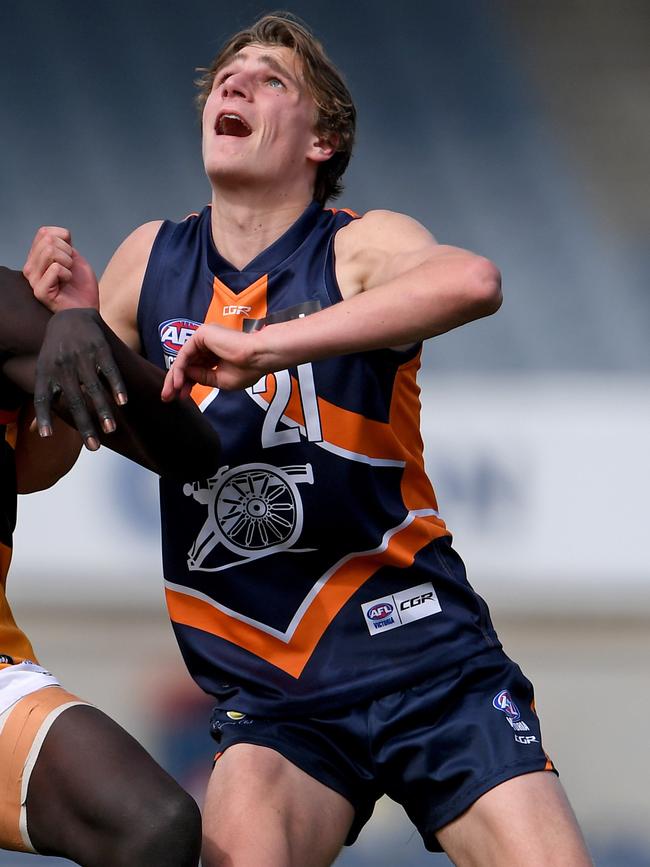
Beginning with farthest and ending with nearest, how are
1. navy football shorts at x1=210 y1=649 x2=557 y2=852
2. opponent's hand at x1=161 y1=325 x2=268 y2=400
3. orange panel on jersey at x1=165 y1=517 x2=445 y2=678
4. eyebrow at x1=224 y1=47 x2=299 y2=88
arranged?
eyebrow at x1=224 y1=47 x2=299 y2=88 < orange panel on jersey at x1=165 y1=517 x2=445 y2=678 < navy football shorts at x1=210 y1=649 x2=557 y2=852 < opponent's hand at x1=161 y1=325 x2=268 y2=400

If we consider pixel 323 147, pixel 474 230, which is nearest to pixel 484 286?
pixel 323 147

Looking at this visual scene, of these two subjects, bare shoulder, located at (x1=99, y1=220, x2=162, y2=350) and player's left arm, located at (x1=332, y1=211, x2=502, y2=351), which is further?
bare shoulder, located at (x1=99, y1=220, x2=162, y2=350)

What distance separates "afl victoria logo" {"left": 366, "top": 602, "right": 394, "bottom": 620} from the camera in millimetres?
2627

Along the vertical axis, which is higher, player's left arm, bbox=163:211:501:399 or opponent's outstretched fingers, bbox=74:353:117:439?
player's left arm, bbox=163:211:501:399

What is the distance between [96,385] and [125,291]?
69 centimetres

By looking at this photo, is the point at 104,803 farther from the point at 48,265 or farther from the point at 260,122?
the point at 260,122

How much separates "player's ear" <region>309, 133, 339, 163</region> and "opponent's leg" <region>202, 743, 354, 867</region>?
1286mm

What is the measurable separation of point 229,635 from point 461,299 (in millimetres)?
876

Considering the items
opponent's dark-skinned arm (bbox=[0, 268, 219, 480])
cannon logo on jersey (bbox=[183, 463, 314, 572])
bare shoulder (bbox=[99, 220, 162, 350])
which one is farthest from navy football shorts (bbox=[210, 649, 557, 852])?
bare shoulder (bbox=[99, 220, 162, 350])

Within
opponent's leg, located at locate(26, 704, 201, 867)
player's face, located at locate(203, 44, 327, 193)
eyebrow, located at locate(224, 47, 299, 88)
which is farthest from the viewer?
eyebrow, located at locate(224, 47, 299, 88)

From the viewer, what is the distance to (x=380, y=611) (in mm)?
2633

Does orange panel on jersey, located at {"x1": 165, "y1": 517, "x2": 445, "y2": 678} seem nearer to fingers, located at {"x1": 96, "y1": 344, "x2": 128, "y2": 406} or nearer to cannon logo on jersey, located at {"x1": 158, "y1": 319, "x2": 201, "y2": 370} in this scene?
cannon logo on jersey, located at {"x1": 158, "y1": 319, "x2": 201, "y2": 370}

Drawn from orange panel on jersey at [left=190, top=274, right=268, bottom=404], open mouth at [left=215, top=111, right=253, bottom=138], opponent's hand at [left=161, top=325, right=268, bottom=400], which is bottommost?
opponent's hand at [left=161, top=325, right=268, bottom=400]

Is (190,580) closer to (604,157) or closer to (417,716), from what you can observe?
(417,716)
